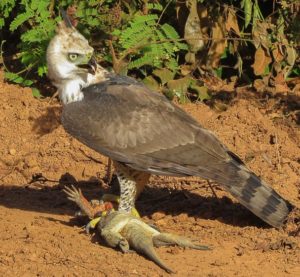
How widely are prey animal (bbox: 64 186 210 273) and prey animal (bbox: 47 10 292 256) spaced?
210 mm

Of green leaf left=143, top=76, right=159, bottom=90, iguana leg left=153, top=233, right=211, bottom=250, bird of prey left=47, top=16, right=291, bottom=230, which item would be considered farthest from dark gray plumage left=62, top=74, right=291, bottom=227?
green leaf left=143, top=76, right=159, bottom=90

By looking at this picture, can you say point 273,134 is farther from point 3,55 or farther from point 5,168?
point 3,55

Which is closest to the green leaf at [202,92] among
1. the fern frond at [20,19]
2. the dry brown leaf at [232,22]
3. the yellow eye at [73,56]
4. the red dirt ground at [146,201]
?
the red dirt ground at [146,201]

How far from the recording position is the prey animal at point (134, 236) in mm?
6422

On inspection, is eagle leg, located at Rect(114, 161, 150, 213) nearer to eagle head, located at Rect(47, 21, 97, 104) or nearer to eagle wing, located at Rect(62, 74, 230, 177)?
eagle wing, located at Rect(62, 74, 230, 177)

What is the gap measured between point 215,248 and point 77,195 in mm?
1219

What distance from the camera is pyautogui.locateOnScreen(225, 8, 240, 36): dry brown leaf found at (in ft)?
32.1

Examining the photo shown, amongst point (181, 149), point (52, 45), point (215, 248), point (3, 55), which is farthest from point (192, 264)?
point (3, 55)

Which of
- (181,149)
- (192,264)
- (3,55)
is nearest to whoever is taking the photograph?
(192,264)

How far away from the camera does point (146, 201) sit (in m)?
7.91

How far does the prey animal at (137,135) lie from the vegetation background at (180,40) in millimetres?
1759

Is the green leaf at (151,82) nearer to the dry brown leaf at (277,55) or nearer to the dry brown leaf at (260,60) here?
the dry brown leaf at (260,60)

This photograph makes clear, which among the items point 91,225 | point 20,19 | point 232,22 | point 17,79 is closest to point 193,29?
point 232,22

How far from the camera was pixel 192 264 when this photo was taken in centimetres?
632
